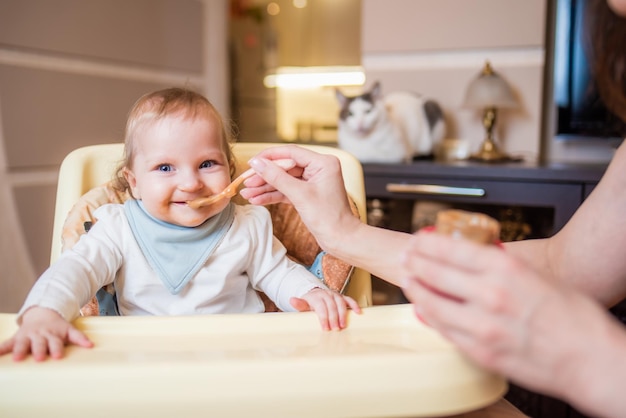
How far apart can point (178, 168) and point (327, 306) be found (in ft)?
1.13

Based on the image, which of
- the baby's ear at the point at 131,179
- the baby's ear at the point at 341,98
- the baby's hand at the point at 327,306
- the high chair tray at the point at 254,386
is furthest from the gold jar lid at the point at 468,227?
the baby's ear at the point at 341,98

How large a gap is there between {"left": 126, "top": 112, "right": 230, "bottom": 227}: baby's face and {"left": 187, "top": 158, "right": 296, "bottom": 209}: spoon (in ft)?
0.05

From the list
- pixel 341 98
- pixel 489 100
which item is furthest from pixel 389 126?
pixel 489 100

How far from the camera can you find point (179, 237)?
3.07 ft

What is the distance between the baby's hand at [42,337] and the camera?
0.61 meters

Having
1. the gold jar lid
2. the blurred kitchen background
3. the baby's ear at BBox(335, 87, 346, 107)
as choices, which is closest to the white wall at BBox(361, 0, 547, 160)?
the blurred kitchen background

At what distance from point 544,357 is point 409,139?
1772mm

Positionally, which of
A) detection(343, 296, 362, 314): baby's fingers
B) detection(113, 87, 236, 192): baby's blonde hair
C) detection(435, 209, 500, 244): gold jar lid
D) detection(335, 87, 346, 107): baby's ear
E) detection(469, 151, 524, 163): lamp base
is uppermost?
detection(335, 87, 346, 107): baby's ear

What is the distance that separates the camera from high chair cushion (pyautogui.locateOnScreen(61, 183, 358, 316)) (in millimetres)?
943

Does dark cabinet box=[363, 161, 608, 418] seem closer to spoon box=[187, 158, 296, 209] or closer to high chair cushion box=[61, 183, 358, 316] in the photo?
high chair cushion box=[61, 183, 358, 316]

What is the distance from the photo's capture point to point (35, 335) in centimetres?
63

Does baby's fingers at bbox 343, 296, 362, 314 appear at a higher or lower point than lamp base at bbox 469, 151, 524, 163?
lower

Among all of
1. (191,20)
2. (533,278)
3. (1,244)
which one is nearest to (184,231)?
(533,278)

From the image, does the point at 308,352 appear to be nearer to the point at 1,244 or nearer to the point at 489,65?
the point at 1,244
